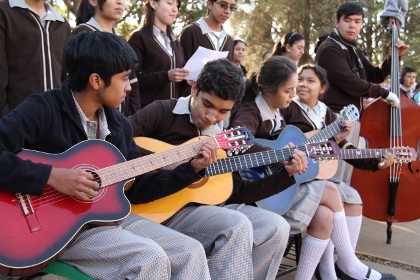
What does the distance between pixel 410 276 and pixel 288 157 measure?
1.69 meters

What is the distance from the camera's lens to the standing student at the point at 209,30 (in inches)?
172

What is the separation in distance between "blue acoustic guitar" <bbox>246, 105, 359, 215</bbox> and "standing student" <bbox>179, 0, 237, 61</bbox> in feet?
4.73

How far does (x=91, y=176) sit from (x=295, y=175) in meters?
1.52

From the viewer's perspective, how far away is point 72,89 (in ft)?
7.65

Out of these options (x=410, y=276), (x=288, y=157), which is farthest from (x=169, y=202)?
(x=410, y=276)

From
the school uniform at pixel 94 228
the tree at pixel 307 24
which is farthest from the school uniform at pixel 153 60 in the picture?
the tree at pixel 307 24

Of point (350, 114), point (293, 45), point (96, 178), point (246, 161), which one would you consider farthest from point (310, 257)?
point (293, 45)

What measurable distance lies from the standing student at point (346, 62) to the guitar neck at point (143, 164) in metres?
2.24

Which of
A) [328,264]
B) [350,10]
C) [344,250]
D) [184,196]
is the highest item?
[350,10]

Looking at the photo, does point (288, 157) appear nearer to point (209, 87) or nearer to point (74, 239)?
point (209, 87)

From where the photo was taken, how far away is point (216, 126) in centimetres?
299

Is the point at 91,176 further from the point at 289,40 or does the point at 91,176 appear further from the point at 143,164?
the point at 289,40

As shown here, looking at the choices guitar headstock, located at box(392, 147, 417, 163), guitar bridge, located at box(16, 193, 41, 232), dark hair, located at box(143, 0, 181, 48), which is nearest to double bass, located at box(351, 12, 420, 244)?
guitar headstock, located at box(392, 147, 417, 163)

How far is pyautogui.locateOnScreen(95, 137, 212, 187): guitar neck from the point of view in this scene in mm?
2186
